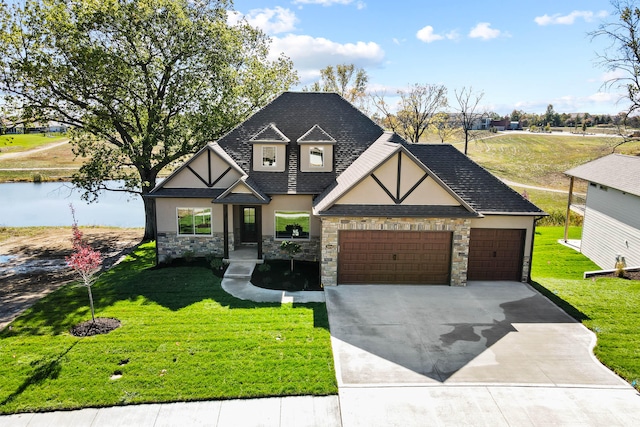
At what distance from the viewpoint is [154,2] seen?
19.7 meters

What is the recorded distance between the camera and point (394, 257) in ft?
49.7

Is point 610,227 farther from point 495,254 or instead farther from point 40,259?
point 40,259

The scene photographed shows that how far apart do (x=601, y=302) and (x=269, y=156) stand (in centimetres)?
1338

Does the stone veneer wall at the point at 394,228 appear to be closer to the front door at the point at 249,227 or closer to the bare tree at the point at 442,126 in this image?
the front door at the point at 249,227

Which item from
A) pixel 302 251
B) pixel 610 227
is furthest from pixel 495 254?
pixel 302 251

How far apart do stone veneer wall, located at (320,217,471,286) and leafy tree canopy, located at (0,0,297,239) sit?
1049 centimetres

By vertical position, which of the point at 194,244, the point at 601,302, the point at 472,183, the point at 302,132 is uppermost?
the point at 302,132

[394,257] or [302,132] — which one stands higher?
[302,132]

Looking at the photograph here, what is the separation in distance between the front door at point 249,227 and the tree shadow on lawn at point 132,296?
2756 mm

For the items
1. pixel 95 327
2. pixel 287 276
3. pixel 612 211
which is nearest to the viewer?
pixel 95 327

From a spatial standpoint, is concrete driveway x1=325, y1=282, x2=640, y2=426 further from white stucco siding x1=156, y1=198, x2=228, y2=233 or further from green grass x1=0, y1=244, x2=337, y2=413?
white stucco siding x1=156, y1=198, x2=228, y2=233

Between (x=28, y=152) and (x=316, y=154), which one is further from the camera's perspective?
(x=28, y=152)

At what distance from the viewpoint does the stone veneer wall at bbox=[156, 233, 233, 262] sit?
1836 cm

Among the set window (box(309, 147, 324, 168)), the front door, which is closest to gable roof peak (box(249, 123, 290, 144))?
window (box(309, 147, 324, 168))
